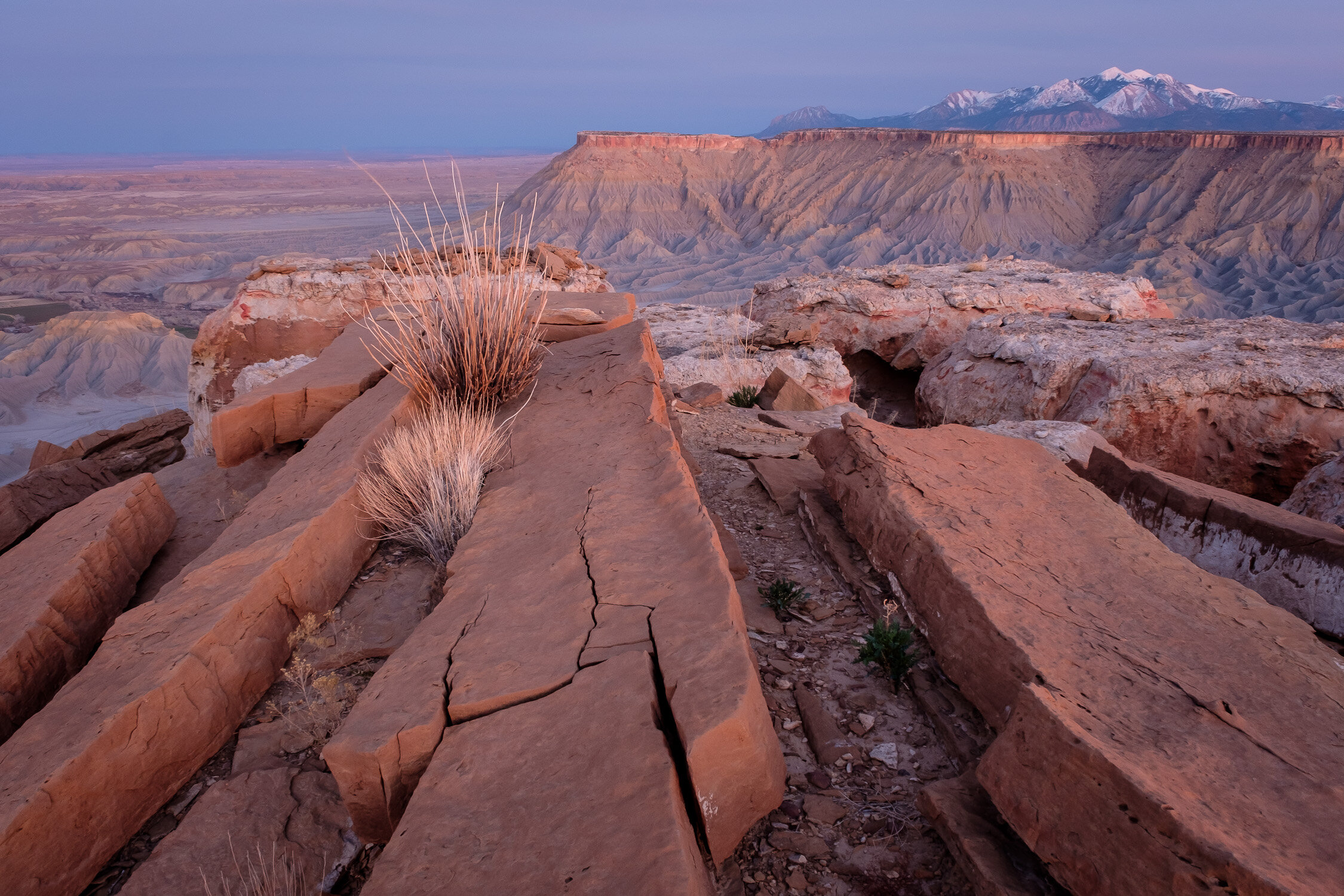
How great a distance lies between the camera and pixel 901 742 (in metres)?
2.39

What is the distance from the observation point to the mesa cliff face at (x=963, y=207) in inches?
1543

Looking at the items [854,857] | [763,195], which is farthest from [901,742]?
[763,195]

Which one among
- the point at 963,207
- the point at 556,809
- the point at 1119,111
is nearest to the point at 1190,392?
the point at 556,809

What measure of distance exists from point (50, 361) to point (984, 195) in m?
52.7

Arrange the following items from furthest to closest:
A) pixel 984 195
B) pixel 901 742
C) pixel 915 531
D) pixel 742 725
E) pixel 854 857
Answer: pixel 984 195 → pixel 915 531 → pixel 901 742 → pixel 854 857 → pixel 742 725

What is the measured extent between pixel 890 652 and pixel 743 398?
4825mm

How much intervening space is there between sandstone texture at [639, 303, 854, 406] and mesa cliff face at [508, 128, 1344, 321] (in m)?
30.2

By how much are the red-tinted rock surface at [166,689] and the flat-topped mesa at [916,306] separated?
22.7ft

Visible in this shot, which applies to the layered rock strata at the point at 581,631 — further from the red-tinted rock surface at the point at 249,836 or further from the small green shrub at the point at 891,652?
the small green shrub at the point at 891,652

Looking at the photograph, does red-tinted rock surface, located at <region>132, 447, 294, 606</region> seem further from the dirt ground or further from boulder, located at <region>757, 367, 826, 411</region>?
boulder, located at <region>757, 367, 826, 411</region>

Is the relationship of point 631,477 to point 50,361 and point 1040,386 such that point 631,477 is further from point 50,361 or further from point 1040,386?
point 50,361

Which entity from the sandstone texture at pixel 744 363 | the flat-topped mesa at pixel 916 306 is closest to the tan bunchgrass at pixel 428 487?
the sandstone texture at pixel 744 363

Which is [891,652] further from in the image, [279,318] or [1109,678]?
[279,318]

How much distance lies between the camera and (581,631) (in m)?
2.30
